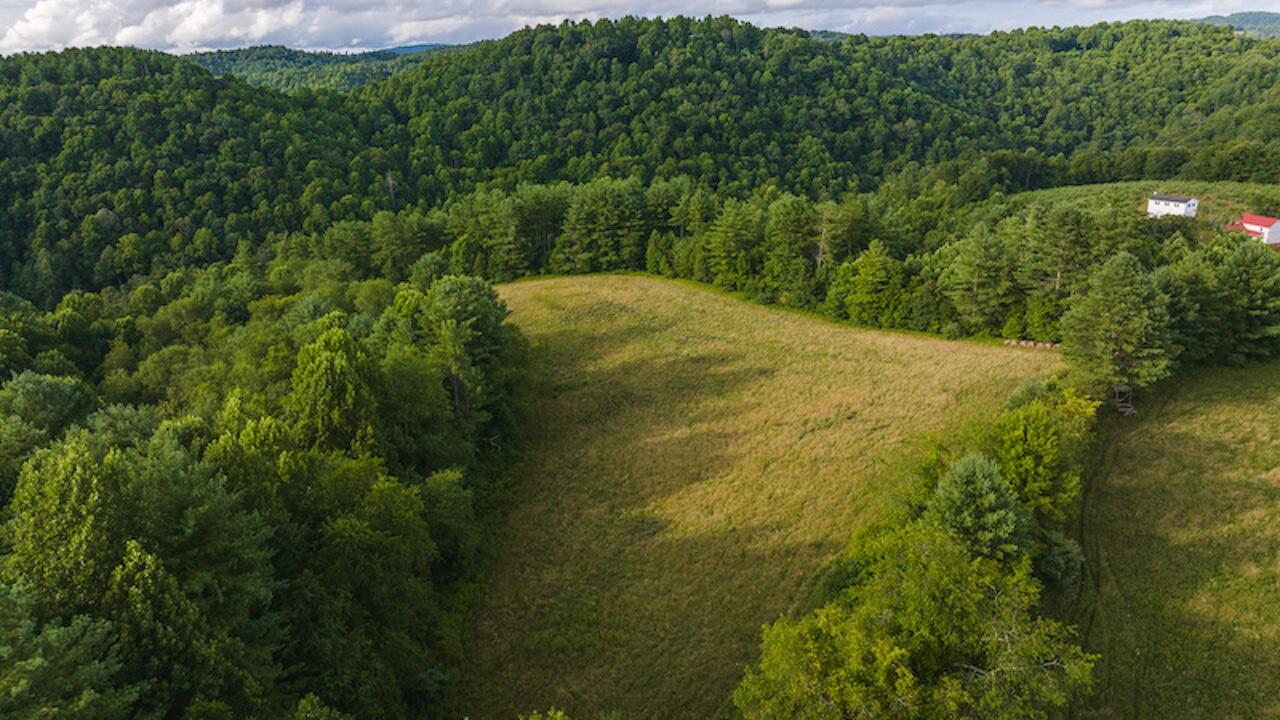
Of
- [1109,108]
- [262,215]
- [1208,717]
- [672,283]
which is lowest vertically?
[1208,717]

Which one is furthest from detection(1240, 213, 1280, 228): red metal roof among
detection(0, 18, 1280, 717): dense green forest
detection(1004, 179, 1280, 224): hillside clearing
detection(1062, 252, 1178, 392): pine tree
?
detection(1062, 252, 1178, 392): pine tree

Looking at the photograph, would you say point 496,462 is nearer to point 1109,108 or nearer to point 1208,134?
point 1208,134

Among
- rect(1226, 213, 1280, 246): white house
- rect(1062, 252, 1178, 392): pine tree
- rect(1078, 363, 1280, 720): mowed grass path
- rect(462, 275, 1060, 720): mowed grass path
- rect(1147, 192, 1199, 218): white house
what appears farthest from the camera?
rect(1147, 192, 1199, 218): white house

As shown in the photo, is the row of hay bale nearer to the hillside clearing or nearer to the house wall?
the hillside clearing

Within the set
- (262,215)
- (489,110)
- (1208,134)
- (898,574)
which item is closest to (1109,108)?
(1208,134)

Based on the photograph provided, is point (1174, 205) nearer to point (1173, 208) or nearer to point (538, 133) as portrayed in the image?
point (1173, 208)

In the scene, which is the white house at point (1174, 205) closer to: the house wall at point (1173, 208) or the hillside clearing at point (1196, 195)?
the house wall at point (1173, 208)
